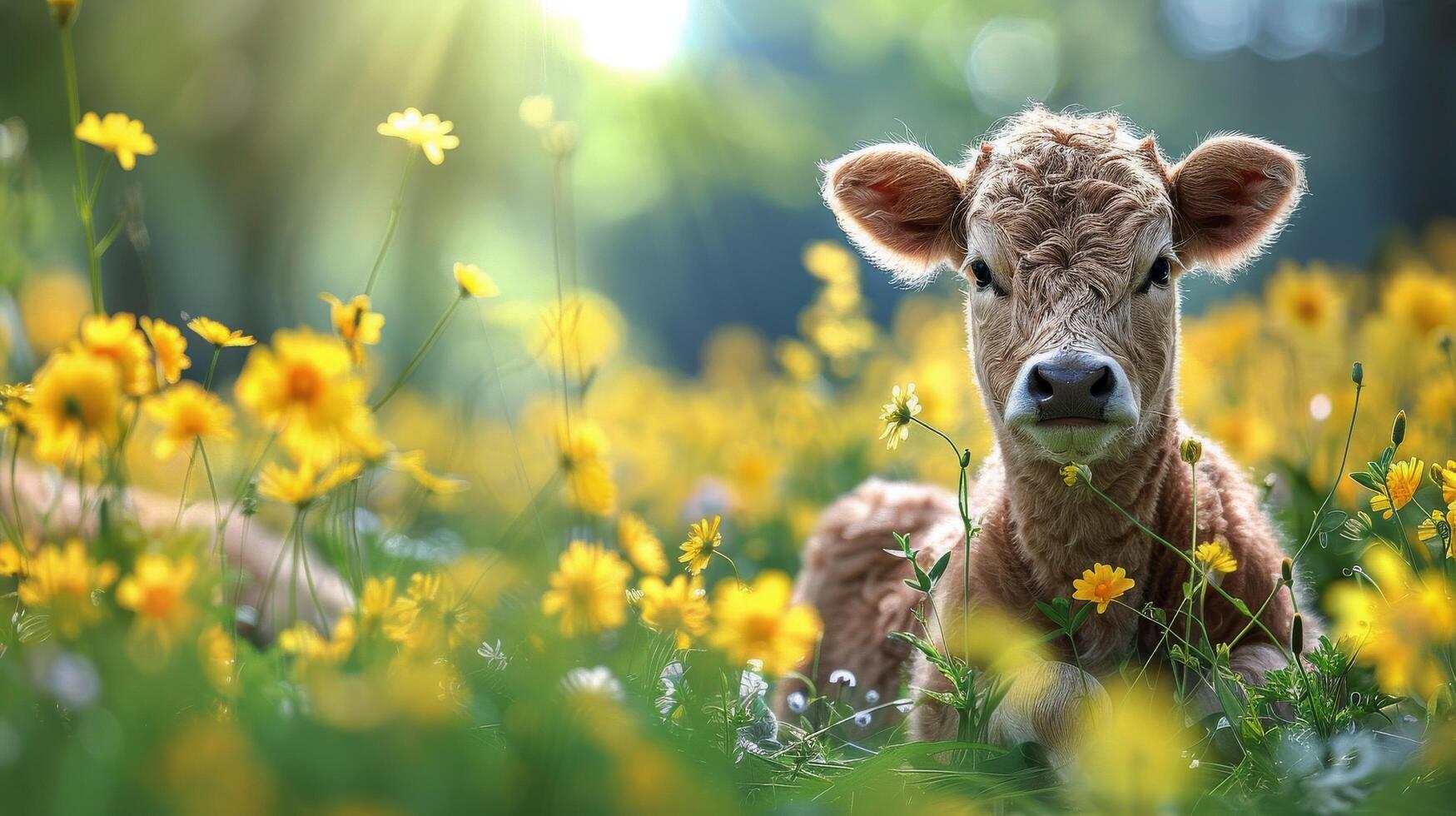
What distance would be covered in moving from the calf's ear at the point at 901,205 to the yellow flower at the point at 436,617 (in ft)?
5.62

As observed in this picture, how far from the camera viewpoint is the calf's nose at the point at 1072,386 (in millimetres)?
2193

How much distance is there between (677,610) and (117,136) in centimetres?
125

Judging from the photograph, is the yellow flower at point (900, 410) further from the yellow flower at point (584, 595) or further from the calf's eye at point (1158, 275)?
the calf's eye at point (1158, 275)

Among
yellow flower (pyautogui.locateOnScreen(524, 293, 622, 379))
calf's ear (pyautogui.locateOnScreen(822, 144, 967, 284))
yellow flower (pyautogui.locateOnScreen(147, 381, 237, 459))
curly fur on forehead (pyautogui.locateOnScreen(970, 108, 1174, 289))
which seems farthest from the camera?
calf's ear (pyautogui.locateOnScreen(822, 144, 967, 284))

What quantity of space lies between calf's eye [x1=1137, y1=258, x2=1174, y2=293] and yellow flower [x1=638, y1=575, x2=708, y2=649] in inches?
57.9

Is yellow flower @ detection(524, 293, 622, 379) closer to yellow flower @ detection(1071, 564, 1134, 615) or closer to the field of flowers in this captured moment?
the field of flowers

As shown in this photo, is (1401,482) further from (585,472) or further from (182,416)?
(182,416)

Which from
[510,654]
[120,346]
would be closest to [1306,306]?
[510,654]

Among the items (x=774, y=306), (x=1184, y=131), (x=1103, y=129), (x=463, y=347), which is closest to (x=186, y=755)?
(x=1103, y=129)

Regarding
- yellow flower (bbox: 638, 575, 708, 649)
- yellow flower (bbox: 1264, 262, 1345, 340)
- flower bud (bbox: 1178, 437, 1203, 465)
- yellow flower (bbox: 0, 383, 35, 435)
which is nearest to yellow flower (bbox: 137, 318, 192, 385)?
yellow flower (bbox: 0, 383, 35, 435)

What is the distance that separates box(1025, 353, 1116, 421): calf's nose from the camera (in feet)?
7.20

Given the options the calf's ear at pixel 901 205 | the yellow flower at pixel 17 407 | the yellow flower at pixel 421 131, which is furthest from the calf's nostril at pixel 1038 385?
the yellow flower at pixel 17 407

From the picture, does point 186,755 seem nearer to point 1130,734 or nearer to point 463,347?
point 1130,734

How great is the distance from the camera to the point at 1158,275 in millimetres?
2660
